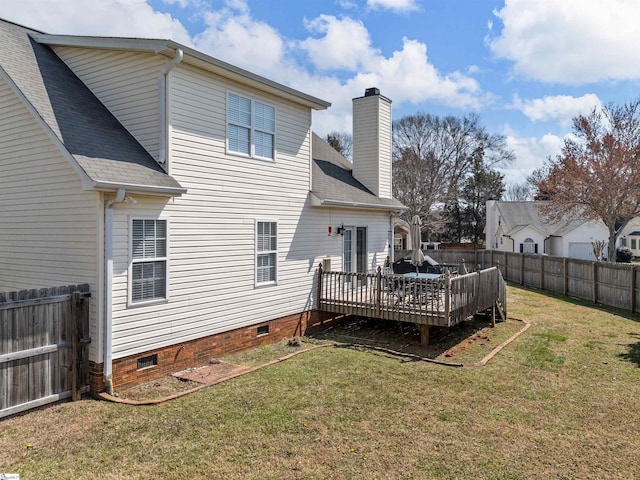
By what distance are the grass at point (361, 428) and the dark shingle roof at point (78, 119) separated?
11.0ft

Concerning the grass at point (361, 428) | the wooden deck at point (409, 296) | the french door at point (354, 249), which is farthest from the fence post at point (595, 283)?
the french door at point (354, 249)

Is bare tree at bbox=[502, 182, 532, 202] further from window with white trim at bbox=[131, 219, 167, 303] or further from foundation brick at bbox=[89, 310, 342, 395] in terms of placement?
window with white trim at bbox=[131, 219, 167, 303]

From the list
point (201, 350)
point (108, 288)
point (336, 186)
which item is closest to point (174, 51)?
point (108, 288)

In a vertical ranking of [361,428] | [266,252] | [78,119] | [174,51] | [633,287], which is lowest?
[361,428]

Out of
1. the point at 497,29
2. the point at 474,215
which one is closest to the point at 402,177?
the point at 474,215

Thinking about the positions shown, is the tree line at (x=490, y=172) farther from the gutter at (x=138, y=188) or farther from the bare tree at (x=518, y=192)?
the gutter at (x=138, y=188)

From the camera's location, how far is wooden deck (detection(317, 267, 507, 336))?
9461mm

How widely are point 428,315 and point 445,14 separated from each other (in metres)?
8.54

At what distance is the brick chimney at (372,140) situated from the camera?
13656 mm

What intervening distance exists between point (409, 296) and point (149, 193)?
620 centimetres

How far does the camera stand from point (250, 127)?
922 cm

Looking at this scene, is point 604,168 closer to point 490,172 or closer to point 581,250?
point 581,250

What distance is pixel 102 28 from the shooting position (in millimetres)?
10250

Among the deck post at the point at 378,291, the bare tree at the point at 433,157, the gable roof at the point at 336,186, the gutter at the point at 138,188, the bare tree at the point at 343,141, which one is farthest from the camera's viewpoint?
the bare tree at the point at 343,141
